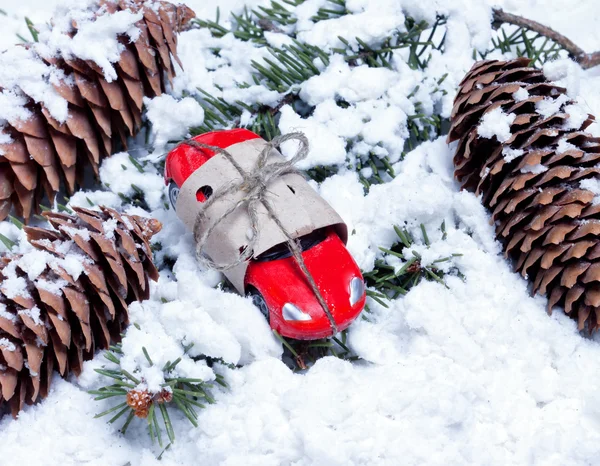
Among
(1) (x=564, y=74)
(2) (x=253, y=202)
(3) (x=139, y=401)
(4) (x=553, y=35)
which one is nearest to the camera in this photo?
(3) (x=139, y=401)

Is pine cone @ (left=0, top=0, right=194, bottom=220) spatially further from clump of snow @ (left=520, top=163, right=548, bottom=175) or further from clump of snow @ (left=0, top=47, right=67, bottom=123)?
clump of snow @ (left=520, top=163, right=548, bottom=175)

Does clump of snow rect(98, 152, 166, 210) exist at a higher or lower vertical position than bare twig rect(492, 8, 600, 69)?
lower

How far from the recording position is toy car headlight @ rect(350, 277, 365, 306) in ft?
2.97

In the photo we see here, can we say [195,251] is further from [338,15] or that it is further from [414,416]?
[338,15]

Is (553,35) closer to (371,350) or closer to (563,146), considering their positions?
(563,146)

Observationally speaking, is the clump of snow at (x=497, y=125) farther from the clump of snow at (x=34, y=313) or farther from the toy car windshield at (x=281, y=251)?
the clump of snow at (x=34, y=313)

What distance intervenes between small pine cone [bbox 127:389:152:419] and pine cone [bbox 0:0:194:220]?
361 mm

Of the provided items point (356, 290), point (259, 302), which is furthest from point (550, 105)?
point (259, 302)

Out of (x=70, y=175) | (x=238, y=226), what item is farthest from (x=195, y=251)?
(x=70, y=175)

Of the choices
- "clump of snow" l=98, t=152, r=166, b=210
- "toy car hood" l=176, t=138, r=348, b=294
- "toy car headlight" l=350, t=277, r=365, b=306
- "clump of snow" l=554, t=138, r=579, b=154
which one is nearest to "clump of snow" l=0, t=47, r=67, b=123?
"clump of snow" l=98, t=152, r=166, b=210

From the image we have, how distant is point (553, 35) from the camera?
121cm

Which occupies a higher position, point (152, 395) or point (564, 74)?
point (564, 74)

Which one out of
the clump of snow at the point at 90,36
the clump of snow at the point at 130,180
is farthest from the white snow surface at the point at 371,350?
the clump of snow at the point at 90,36

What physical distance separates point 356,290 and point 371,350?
3.4 inches
